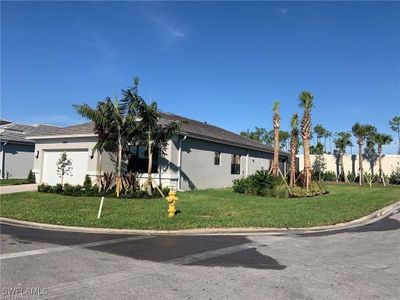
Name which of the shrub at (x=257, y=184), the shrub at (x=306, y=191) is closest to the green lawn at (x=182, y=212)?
the shrub at (x=306, y=191)

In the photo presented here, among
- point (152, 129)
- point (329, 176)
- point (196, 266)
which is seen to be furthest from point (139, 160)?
point (329, 176)

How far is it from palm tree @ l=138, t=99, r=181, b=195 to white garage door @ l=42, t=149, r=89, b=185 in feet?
17.8

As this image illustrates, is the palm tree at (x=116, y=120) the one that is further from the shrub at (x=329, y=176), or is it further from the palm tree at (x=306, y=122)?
the shrub at (x=329, y=176)

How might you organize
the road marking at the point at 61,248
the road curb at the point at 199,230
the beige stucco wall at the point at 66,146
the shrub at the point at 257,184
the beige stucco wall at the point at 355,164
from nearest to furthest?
the road marking at the point at 61,248, the road curb at the point at 199,230, the shrub at the point at 257,184, the beige stucco wall at the point at 66,146, the beige stucco wall at the point at 355,164

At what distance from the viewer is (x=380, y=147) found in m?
41.0

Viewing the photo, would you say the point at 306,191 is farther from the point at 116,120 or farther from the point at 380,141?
the point at 380,141

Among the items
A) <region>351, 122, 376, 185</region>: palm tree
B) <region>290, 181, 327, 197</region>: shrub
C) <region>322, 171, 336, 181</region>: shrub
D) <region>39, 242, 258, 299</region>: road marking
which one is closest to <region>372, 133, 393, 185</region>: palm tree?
<region>351, 122, 376, 185</region>: palm tree

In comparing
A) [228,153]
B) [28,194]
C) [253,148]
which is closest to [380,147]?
[253,148]

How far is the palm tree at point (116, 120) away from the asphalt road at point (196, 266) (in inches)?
383

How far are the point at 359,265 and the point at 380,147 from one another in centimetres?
3600

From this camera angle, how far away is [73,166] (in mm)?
25266

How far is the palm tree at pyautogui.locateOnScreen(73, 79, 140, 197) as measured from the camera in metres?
20.5

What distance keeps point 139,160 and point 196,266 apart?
16.4 metres

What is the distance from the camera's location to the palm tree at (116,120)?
2055cm
